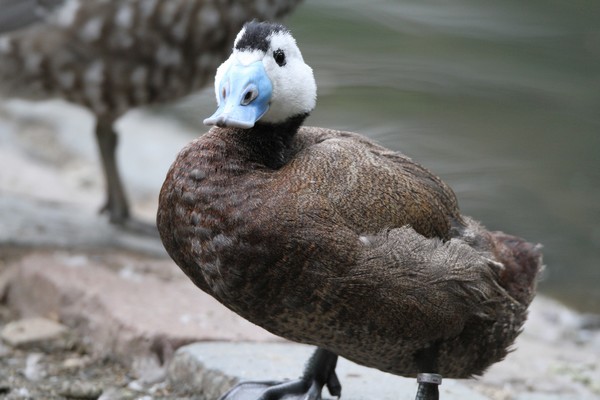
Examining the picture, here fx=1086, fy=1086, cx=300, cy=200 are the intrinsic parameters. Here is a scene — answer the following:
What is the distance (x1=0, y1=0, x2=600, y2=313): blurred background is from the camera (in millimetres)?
7695

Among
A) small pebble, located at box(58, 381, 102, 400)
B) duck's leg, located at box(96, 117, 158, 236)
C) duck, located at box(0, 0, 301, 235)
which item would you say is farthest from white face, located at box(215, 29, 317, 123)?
duck's leg, located at box(96, 117, 158, 236)

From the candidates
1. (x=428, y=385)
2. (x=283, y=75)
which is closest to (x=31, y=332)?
(x=428, y=385)

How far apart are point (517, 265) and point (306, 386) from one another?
2.49 feet

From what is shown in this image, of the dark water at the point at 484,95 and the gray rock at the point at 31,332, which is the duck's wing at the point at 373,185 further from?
the dark water at the point at 484,95

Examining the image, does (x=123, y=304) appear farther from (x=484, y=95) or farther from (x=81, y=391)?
(x=484, y=95)

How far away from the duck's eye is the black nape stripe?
0.11ft

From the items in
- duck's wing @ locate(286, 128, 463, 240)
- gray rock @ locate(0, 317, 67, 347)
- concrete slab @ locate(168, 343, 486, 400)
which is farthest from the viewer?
gray rock @ locate(0, 317, 67, 347)

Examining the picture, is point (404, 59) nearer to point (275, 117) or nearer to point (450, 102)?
point (450, 102)

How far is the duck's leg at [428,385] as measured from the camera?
305 cm

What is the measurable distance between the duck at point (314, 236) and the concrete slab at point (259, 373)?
0.51m

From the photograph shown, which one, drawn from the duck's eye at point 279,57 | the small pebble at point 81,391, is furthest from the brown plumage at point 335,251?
the small pebble at point 81,391

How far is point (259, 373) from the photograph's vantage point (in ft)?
12.1

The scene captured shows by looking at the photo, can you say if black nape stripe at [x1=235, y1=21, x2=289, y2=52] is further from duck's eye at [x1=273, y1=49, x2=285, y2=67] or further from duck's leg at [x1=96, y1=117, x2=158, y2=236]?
duck's leg at [x1=96, y1=117, x2=158, y2=236]

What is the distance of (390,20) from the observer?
968 centimetres
